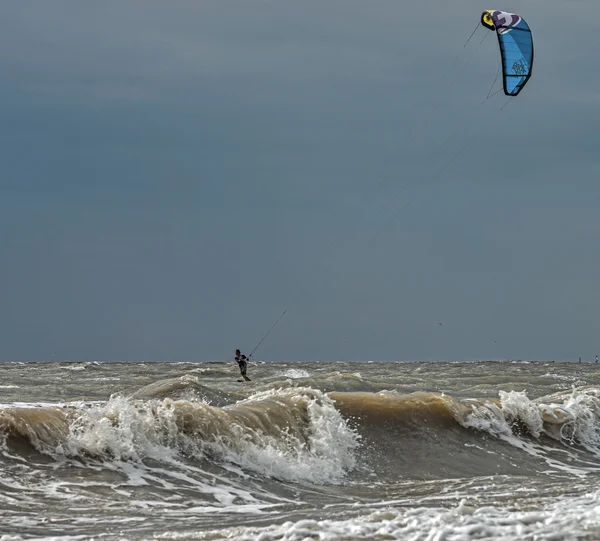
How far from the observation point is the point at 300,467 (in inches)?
462

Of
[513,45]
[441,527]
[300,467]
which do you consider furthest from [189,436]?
[513,45]

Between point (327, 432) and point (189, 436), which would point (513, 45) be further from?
point (189, 436)

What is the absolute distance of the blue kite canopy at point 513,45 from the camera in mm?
19922

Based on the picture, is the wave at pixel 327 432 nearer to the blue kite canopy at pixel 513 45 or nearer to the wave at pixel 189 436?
the wave at pixel 189 436

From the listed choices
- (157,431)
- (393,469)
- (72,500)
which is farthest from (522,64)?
(72,500)

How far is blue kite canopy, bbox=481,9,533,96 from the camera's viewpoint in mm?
19922

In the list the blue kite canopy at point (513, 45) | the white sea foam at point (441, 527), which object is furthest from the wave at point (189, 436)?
the blue kite canopy at point (513, 45)

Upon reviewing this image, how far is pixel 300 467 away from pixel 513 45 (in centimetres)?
1236

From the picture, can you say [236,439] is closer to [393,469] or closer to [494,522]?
[393,469]

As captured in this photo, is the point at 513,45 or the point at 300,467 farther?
the point at 513,45

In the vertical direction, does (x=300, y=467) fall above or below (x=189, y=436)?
below

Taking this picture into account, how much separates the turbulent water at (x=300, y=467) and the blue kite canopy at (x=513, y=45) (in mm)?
6983

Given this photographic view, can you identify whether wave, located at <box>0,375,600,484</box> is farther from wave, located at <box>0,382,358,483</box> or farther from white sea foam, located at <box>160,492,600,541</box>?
white sea foam, located at <box>160,492,600,541</box>

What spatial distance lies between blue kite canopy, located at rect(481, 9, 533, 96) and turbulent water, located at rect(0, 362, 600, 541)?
6.98m
